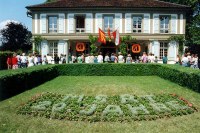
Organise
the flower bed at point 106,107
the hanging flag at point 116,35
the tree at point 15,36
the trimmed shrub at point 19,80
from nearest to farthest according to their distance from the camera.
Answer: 1. the flower bed at point 106,107
2. the trimmed shrub at point 19,80
3. the hanging flag at point 116,35
4. the tree at point 15,36

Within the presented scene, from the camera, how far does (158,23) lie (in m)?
37.1

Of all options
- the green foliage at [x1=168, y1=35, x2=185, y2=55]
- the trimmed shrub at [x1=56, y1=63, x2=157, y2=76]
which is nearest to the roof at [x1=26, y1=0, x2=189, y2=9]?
the green foliage at [x1=168, y1=35, x2=185, y2=55]

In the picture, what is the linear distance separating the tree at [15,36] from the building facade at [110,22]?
2354cm

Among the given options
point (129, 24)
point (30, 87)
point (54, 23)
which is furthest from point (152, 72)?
point (54, 23)

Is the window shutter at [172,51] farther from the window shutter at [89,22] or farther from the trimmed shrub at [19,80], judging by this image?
the trimmed shrub at [19,80]

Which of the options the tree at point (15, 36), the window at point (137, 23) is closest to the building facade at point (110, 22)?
the window at point (137, 23)

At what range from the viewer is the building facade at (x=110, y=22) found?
1451 inches

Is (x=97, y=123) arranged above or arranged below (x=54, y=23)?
below

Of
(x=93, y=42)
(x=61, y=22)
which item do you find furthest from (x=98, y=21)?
(x=61, y=22)

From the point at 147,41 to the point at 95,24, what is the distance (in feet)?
21.6

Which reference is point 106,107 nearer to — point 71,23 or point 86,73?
point 86,73

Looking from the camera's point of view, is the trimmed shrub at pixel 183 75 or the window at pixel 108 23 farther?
the window at pixel 108 23

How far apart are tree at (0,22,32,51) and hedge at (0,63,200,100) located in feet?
123

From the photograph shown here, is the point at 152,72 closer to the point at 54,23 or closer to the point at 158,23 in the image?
the point at 158,23
